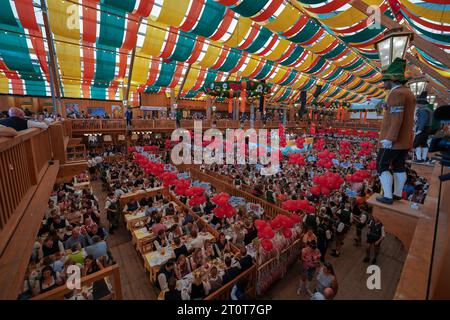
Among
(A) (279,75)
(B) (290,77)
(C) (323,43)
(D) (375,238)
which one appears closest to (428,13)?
(D) (375,238)

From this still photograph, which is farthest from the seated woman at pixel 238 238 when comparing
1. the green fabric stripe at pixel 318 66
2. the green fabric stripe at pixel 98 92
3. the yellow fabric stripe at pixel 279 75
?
the green fabric stripe at pixel 98 92

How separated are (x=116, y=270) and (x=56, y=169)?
2511 mm

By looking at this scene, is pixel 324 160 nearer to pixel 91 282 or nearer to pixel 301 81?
pixel 91 282

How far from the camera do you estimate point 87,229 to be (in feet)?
20.3

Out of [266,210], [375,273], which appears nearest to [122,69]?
[266,210]

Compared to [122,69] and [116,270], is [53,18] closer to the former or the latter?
[122,69]

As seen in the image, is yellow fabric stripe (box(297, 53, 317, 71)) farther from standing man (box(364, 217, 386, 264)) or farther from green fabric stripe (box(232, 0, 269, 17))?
standing man (box(364, 217, 386, 264))

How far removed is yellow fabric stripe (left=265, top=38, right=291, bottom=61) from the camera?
12.9 metres

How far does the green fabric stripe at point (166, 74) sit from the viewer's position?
63.2 feet

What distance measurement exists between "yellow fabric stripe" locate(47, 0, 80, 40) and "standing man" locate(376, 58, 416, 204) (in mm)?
12550

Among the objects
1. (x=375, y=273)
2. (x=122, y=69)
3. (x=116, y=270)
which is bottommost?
(x=375, y=273)

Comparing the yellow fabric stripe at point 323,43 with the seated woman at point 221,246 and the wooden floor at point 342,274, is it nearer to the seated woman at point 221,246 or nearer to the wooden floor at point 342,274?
the wooden floor at point 342,274

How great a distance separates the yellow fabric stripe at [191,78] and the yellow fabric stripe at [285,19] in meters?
13.6
